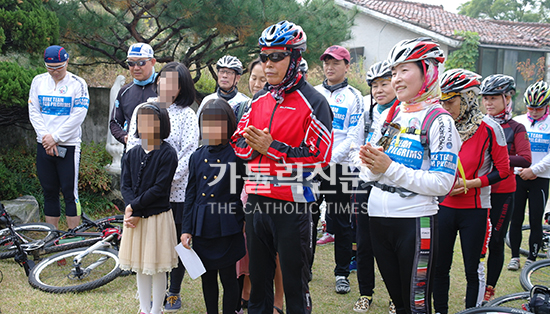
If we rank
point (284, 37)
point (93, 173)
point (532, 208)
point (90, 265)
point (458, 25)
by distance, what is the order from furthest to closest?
point (458, 25) < point (93, 173) < point (532, 208) < point (90, 265) < point (284, 37)

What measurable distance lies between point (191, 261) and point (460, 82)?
2.31 m

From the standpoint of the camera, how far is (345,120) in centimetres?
459

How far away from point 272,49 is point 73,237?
3306mm

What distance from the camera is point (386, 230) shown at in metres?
2.62

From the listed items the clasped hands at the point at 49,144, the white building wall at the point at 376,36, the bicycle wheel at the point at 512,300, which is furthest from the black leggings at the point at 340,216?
the white building wall at the point at 376,36

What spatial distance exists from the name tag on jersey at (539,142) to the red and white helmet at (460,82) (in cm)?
268

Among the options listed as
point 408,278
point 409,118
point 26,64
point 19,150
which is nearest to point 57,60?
point 26,64

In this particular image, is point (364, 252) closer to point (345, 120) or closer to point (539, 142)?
point (345, 120)

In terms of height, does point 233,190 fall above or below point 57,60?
below

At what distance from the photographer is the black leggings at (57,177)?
484 centimetres

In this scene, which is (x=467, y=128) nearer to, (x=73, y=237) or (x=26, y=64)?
(x=73, y=237)

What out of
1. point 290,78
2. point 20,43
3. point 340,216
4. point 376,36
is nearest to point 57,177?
point 20,43

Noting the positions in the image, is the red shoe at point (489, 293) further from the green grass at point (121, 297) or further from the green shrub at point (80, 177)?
the green shrub at point (80, 177)

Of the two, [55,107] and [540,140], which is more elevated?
[55,107]
